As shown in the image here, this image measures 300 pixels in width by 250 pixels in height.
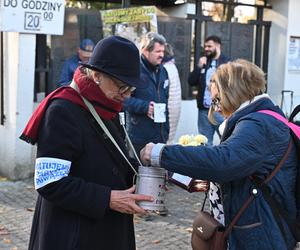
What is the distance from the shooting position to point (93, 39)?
7863 mm

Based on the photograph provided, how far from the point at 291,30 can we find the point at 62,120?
7.98m

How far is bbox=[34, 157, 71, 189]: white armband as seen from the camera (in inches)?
88.4

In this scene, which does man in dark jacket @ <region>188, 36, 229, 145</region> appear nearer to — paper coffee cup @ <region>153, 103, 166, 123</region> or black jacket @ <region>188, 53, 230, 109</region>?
black jacket @ <region>188, 53, 230, 109</region>

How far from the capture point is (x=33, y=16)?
6.89m

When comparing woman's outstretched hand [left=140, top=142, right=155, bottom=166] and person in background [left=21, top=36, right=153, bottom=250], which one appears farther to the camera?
woman's outstretched hand [left=140, top=142, right=155, bottom=166]

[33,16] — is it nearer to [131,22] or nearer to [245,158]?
[131,22]

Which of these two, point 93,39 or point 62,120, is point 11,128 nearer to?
point 93,39

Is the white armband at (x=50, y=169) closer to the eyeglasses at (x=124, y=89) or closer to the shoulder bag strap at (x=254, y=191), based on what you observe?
the eyeglasses at (x=124, y=89)

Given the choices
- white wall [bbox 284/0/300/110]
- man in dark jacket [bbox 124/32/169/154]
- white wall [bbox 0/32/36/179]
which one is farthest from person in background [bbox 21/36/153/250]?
white wall [bbox 284/0/300/110]

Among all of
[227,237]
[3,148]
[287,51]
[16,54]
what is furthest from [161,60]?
[287,51]

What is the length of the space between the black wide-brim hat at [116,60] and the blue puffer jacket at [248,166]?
1.18ft

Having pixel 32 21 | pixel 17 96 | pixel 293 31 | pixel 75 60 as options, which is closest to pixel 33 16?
pixel 32 21

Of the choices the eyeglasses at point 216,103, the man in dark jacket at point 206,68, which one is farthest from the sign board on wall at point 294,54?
the eyeglasses at point 216,103

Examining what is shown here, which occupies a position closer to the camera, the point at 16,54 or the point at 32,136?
the point at 32,136
